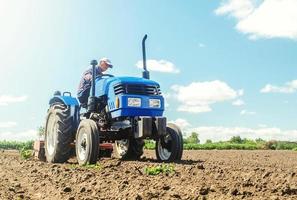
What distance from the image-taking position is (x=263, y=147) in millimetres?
29562

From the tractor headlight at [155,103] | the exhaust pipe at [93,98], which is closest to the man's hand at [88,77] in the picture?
the exhaust pipe at [93,98]

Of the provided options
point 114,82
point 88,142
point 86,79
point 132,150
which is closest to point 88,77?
→ point 86,79

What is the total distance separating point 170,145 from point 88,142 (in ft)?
6.78

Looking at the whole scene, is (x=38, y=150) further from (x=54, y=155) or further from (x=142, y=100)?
(x=142, y=100)

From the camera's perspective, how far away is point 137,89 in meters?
10.5

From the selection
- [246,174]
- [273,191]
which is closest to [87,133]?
[246,174]

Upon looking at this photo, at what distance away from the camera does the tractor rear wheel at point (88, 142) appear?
376 inches

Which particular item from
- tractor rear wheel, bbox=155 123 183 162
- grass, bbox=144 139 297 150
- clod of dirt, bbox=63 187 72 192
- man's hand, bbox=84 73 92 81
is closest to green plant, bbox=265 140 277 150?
grass, bbox=144 139 297 150

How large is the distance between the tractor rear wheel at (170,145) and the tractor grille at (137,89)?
85cm

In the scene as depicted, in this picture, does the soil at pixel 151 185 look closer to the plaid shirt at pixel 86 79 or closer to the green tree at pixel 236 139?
the plaid shirt at pixel 86 79

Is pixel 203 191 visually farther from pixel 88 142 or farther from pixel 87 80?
pixel 87 80

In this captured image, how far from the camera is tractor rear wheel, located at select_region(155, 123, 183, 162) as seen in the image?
10.6 m

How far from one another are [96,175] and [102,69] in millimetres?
3972

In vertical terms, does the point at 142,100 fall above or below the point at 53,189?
above
